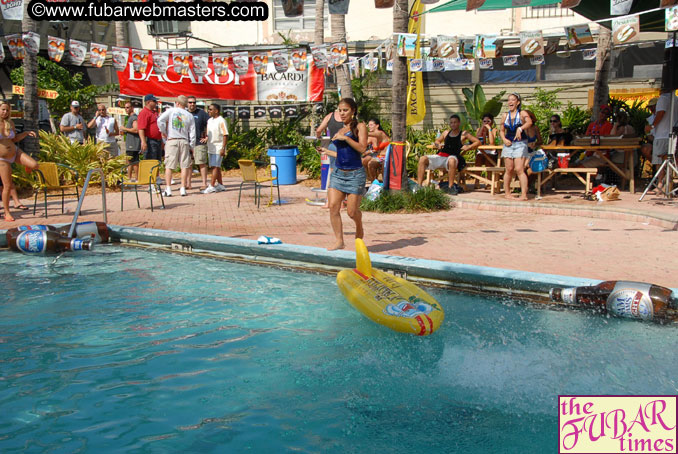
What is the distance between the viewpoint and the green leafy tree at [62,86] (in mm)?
19078

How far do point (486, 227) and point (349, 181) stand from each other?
2.85 meters

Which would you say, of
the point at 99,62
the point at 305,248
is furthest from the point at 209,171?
the point at 305,248

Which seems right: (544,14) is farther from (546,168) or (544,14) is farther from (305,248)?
(305,248)

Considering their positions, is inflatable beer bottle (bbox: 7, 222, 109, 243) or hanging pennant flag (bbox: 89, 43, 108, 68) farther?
hanging pennant flag (bbox: 89, 43, 108, 68)

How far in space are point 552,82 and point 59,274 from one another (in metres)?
13.7

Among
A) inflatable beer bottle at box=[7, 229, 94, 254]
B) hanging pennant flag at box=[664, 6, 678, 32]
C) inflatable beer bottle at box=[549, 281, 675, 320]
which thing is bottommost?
inflatable beer bottle at box=[549, 281, 675, 320]

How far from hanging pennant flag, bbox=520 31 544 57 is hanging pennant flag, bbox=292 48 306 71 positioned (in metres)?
5.68

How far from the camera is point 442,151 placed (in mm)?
12250

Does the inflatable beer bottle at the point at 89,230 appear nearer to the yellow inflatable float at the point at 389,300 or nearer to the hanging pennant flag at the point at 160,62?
the yellow inflatable float at the point at 389,300

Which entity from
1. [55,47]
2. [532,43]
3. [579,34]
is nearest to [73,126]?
[55,47]

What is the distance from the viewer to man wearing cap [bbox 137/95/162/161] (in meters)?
13.0

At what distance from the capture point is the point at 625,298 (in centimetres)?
525

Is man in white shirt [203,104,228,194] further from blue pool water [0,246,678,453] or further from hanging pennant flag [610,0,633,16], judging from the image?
hanging pennant flag [610,0,633,16]

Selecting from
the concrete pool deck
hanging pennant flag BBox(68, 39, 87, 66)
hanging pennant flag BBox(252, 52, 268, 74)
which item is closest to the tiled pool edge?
the concrete pool deck
